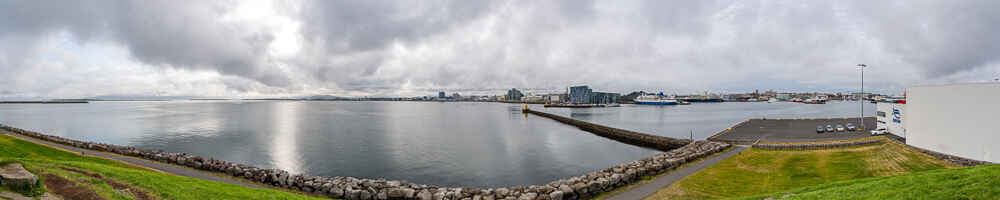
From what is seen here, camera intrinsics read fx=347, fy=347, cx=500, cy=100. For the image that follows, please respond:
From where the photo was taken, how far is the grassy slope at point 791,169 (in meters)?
15.2

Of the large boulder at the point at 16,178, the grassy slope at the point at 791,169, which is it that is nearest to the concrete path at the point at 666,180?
the grassy slope at the point at 791,169

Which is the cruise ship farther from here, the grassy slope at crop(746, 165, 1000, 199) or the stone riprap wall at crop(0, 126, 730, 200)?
the grassy slope at crop(746, 165, 1000, 199)

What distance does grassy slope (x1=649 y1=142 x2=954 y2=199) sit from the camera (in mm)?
15195

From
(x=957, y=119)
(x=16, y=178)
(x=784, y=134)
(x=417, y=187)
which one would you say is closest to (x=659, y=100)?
(x=784, y=134)

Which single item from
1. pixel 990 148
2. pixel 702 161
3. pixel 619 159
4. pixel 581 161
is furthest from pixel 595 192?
pixel 990 148

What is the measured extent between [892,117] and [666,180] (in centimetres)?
3450

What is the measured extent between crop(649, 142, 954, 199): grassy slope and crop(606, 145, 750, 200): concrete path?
499 millimetres

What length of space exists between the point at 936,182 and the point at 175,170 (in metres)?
29.5

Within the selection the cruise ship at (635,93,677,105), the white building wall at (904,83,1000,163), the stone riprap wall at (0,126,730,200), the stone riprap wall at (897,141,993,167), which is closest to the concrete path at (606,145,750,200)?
the stone riprap wall at (0,126,730,200)

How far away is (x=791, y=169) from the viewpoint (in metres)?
18.8

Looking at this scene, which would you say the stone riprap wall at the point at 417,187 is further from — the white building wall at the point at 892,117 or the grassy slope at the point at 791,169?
the white building wall at the point at 892,117

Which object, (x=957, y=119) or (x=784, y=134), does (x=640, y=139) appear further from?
(x=957, y=119)

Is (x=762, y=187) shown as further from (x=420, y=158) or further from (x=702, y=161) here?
(x=420, y=158)

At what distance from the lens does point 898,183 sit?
9016 mm
